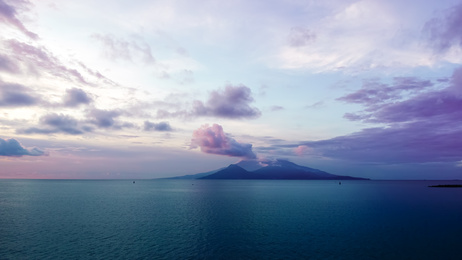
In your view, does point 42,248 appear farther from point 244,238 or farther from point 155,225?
point 244,238

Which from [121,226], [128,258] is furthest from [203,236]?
[121,226]

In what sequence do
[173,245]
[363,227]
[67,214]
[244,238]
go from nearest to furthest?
[173,245] → [244,238] → [363,227] → [67,214]

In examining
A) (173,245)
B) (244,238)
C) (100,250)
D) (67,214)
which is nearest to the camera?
(100,250)

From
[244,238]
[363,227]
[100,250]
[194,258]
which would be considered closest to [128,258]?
[100,250]

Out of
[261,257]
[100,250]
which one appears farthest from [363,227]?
[100,250]

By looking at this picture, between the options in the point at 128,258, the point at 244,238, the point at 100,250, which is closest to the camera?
the point at 128,258

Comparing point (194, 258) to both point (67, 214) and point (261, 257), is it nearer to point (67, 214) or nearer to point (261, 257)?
point (261, 257)

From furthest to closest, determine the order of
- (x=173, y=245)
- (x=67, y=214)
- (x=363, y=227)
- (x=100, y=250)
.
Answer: (x=67, y=214)
(x=363, y=227)
(x=173, y=245)
(x=100, y=250)

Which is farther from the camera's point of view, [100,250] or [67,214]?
[67,214]

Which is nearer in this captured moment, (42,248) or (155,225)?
(42,248)
